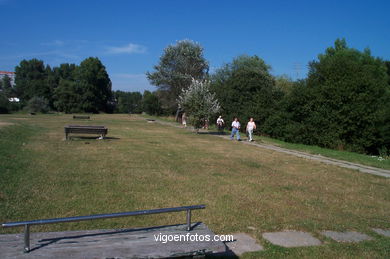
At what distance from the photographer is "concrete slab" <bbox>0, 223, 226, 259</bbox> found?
3.06 m

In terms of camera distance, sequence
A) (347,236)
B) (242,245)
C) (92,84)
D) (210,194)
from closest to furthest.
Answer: (242,245)
(347,236)
(210,194)
(92,84)

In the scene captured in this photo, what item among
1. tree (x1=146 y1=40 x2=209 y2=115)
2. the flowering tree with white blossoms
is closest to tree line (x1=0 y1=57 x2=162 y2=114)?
tree (x1=146 y1=40 x2=209 y2=115)

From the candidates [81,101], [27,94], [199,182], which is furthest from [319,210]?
[27,94]

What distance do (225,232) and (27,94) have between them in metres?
94.2

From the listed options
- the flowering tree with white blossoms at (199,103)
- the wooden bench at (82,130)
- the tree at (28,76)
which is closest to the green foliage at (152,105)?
the tree at (28,76)

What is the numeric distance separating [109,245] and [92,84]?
8745cm

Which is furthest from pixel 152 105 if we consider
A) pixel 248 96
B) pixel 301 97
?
pixel 301 97

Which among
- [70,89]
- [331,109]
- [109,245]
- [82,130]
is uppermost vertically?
[70,89]

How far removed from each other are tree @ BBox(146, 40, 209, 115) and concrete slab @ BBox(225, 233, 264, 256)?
3782 centimetres

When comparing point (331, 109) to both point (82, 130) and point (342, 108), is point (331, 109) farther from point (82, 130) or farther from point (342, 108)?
point (82, 130)

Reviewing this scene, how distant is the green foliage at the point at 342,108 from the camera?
18.1 m

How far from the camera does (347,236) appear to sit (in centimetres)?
484

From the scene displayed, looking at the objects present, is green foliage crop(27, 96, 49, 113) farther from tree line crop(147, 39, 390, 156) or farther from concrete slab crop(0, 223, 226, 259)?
concrete slab crop(0, 223, 226, 259)

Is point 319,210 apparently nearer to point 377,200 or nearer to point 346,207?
point 346,207
